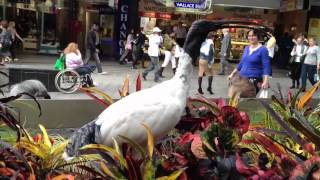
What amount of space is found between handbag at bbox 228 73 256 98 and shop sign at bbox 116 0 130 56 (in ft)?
47.5

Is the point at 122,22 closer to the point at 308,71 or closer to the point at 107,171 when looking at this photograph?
the point at 308,71

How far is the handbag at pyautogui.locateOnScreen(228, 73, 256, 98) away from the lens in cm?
693

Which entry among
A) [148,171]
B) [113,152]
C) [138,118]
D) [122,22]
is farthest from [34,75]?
[122,22]

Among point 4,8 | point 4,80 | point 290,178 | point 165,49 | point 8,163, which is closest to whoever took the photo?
point 290,178

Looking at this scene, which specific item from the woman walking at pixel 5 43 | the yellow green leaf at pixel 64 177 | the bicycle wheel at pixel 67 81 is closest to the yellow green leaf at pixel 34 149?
the yellow green leaf at pixel 64 177

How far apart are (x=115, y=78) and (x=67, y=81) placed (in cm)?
329

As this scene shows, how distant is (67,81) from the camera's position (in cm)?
1214

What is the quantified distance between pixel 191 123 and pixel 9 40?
15364mm

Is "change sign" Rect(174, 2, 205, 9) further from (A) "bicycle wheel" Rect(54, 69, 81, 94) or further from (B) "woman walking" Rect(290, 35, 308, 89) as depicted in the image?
(A) "bicycle wheel" Rect(54, 69, 81, 94)

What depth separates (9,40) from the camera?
17359mm

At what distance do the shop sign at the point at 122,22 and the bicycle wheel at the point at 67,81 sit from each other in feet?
29.9

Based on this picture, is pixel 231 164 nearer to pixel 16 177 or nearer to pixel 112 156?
pixel 112 156

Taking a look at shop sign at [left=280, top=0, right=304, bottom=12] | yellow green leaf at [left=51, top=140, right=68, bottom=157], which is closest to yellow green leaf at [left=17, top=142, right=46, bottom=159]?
yellow green leaf at [left=51, top=140, right=68, bottom=157]

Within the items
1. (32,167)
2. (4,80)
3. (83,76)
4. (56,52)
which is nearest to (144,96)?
(32,167)
